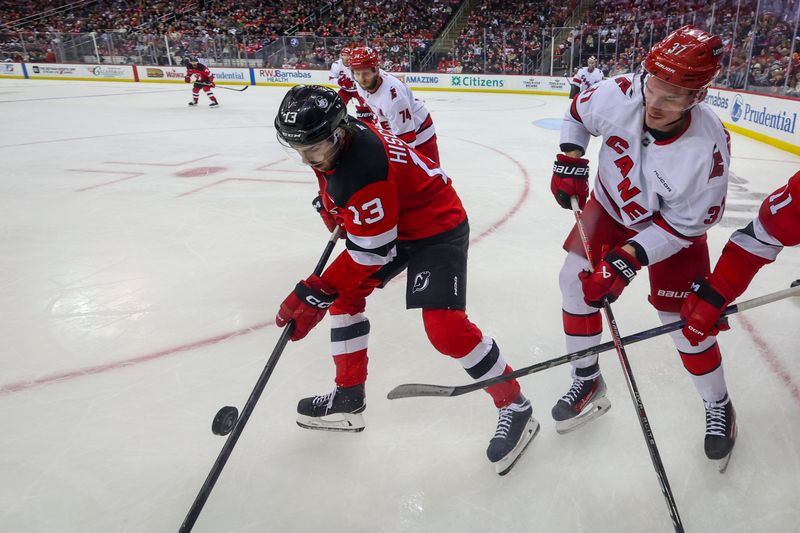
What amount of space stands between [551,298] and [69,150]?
6.25 m

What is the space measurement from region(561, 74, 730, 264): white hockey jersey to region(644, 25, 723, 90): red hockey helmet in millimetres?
151

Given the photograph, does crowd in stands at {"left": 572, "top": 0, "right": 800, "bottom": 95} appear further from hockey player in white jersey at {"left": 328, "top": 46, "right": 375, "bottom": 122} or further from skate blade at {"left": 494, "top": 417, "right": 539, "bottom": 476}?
skate blade at {"left": 494, "top": 417, "right": 539, "bottom": 476}

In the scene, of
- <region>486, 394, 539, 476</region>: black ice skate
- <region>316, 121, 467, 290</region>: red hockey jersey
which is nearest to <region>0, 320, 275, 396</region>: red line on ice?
<region>316, 121, 467, 290</region>: red hockey jersey

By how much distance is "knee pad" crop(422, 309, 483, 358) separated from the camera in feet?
4.83

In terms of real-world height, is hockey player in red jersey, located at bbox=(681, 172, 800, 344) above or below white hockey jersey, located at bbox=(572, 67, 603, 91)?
below

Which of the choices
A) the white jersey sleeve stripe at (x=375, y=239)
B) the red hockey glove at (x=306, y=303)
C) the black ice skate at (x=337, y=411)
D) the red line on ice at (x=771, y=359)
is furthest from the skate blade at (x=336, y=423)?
the red line on ice at (x=771, y=359)

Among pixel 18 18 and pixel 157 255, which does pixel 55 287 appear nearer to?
pixel 157 255

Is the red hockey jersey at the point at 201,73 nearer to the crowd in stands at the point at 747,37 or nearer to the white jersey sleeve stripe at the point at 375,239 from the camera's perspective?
the crowd in stands at the point at 747,37

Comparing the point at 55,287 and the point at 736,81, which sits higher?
the point at 736,81

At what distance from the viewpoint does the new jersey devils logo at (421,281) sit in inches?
59.4

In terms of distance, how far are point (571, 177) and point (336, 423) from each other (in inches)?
46.3

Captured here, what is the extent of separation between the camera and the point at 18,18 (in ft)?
67.9

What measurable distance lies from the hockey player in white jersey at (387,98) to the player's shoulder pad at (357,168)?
6.85 ft

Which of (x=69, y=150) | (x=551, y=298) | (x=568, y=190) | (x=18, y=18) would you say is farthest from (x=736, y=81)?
(x=18, y=18)
